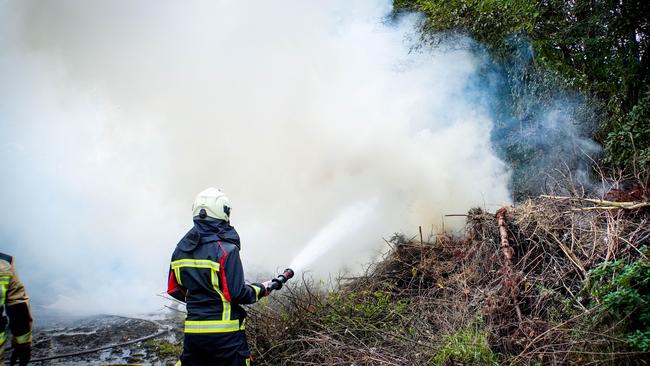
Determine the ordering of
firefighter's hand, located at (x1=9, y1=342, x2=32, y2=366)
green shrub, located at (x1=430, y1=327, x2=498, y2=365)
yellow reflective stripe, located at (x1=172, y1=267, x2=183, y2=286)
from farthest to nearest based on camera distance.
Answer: green shrub, located at (x1=430, y1=327, x2=498, y2=365) < firefighter's hand, located at (x1=9, y1=342, x2=32, y2=366) < yellow reflective stripe, located at (x1=172, y1=267, x2=183, y2=286)

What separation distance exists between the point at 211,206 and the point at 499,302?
122 inches

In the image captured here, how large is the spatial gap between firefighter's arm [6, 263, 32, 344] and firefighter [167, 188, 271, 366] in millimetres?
1298

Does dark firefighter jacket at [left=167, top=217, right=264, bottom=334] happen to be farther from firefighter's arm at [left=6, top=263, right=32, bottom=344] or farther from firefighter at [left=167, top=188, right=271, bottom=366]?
firefighter's arm at [left=6, top=263, right=32, bottom=344]

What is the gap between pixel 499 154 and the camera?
26.9 feet

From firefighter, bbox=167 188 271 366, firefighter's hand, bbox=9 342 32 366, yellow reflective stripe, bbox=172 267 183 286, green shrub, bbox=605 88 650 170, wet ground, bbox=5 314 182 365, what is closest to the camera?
firefighter, bbox=167 188 271 366

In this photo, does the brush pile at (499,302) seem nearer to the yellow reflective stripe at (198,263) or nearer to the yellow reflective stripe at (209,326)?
the yellow reflective stripe at (209,326)

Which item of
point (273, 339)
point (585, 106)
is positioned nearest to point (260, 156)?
point (273, 339)

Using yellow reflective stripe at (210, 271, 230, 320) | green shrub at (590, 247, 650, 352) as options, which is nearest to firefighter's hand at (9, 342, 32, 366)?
yellow reflective stripe at (210, 271, 230, 320)

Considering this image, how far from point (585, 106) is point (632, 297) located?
17.1 ft

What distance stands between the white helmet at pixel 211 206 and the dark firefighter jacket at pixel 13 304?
1.52m

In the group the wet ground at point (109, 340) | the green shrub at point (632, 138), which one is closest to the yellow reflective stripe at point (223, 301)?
the wet ground at point (109, 340)

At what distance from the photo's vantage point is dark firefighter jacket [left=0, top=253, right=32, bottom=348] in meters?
3.18

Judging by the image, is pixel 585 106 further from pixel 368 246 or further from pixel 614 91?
pixel 368 246

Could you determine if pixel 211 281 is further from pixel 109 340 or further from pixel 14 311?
pixel 109 340
